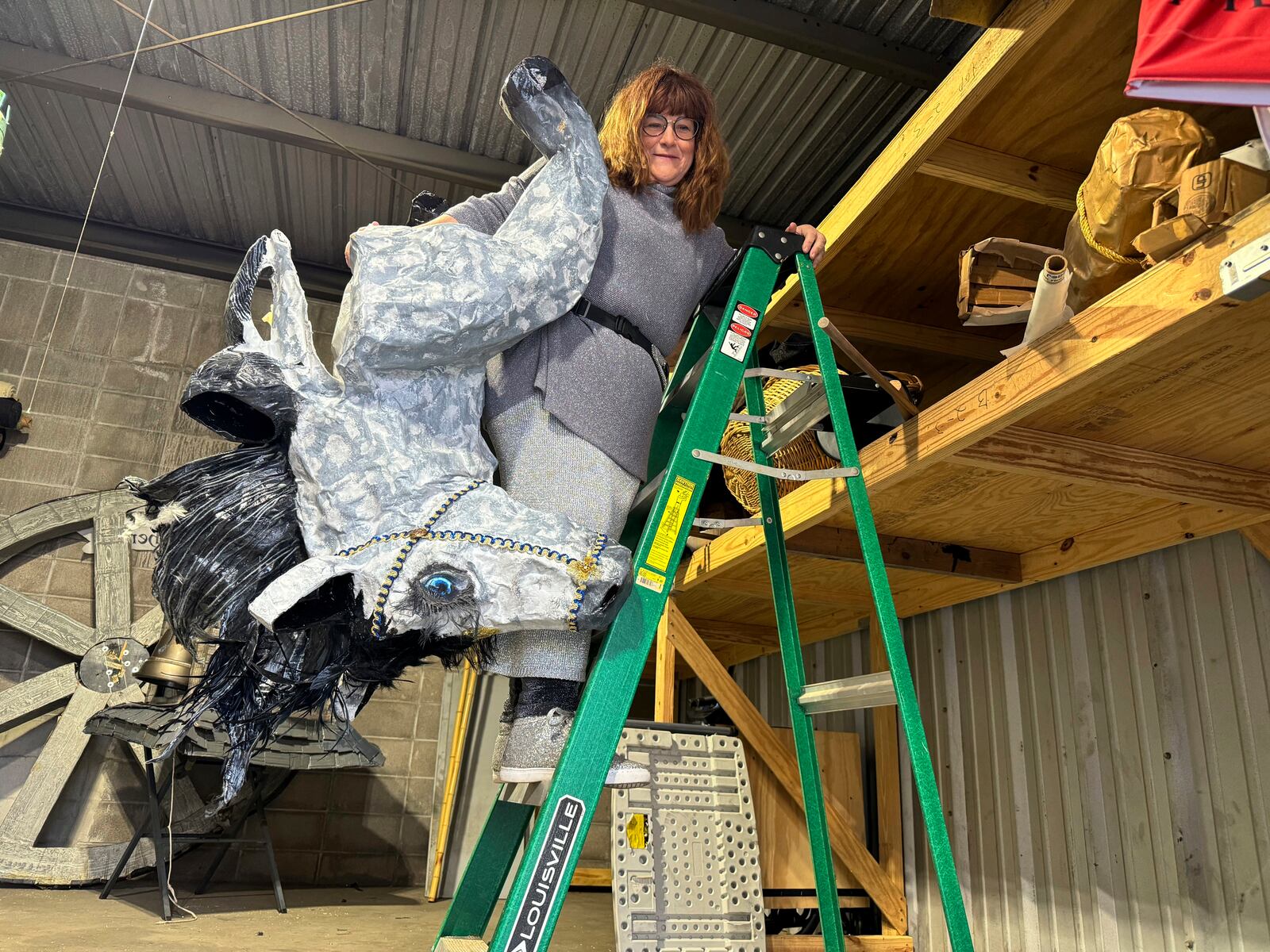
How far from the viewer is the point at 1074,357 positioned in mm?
1239

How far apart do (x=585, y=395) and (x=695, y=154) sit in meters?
0.49

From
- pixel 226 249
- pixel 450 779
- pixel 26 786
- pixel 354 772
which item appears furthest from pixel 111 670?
pixel 226 249

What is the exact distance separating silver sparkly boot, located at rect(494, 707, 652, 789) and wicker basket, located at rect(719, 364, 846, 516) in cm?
104

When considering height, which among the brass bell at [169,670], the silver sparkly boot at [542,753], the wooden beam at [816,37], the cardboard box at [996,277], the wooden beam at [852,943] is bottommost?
the wooden beam at [852,943]

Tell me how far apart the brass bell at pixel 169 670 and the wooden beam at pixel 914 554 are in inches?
110

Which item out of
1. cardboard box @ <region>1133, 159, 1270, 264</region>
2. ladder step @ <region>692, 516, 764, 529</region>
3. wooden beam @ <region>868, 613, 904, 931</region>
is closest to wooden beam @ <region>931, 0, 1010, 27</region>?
cardboard box @ <region>1133, 159, 1270, 264</region>

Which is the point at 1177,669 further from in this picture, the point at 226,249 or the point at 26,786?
the point at 226,249

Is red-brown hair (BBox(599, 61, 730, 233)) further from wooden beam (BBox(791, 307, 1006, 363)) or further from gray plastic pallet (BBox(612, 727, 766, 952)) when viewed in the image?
gray plastic pallet (BBox(612, 727, 766, 952))

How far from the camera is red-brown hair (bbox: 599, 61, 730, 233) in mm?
1383

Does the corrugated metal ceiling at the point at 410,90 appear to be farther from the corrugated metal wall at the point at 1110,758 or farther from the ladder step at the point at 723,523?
the ladder step at the point at 723,523

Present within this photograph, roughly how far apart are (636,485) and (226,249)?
176 inches

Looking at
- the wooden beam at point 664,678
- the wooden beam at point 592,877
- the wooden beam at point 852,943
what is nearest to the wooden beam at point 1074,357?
the wooden beam at point 664,678

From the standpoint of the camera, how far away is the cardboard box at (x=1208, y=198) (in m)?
1.04

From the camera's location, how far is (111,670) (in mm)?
4020
